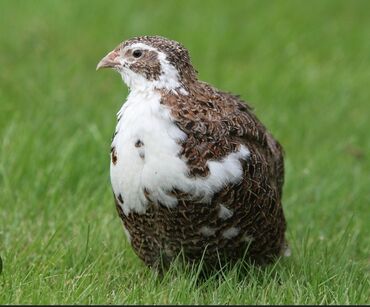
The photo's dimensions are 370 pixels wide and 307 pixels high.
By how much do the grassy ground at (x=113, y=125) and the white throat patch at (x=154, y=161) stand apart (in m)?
0.43

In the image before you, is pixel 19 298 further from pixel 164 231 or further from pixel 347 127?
pixel 347 127

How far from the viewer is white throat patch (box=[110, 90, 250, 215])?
449cm

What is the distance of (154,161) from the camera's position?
177 inches

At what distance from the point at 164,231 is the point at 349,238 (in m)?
1.48

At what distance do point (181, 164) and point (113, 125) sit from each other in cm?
282

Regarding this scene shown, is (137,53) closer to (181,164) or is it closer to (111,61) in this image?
(111,61)

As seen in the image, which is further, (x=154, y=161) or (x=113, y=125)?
(x=113, y=125)

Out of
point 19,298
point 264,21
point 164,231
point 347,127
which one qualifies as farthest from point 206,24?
point 19,298

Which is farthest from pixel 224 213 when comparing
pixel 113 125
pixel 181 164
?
pixel 113 125

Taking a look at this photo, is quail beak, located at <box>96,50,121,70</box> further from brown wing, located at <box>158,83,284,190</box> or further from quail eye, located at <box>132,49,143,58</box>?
brown wing, located at <box>158,83,284,190</box>

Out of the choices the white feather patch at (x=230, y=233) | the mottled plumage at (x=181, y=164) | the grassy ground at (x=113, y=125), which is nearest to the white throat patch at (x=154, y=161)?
the mottled plumage at (x=181, y=164)

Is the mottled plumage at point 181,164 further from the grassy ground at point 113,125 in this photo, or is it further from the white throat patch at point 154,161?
the grassy ground at point 113,125

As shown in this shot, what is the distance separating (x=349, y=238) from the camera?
579cm

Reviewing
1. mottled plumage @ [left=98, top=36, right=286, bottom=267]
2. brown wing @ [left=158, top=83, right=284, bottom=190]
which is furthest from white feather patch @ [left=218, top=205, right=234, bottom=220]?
brown wing @ [left=158, top=83, right=284, bottom=190]
